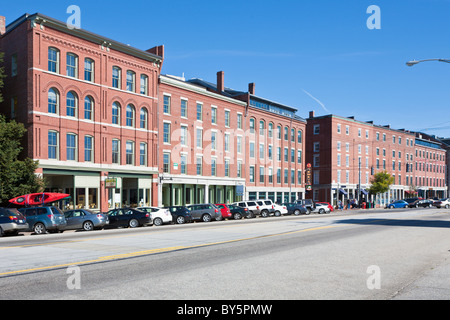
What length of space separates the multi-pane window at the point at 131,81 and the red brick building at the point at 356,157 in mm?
40959

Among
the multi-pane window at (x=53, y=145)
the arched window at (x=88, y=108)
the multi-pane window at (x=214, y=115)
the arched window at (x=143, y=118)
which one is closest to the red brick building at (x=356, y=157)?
the multi-pane window at (x=214, y=115)

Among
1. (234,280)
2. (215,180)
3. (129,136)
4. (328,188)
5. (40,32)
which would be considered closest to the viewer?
(234,280)

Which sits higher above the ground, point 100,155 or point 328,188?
point 100,155

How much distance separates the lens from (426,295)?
309 inches

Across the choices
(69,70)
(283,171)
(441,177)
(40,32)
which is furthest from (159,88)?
(441,177)

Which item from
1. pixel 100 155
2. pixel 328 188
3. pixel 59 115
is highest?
pixel 59 115

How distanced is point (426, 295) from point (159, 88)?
38.3m

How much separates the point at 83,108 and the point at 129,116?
5172 millimetres

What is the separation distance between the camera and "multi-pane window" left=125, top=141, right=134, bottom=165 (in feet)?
131

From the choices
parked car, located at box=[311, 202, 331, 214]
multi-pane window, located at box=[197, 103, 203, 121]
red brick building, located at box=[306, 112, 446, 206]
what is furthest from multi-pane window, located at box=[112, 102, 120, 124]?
red brick building, located at box=[306, 112, 446, 206]

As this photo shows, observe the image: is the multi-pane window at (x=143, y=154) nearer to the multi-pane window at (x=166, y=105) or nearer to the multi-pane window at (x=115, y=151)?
the multi-pane window at (x=115, y=151)

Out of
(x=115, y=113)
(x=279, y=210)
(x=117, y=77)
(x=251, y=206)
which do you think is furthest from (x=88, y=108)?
(x=279, y=210)

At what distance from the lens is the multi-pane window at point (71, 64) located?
35.6 meters
